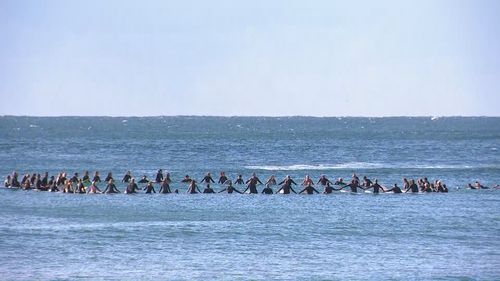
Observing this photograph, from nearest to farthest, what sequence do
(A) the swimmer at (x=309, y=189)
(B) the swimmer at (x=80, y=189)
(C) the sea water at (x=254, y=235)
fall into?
1. (C) the sea water at (x=254, y=235)
2. (B) the swimmer at (x=80, y=189)
3. (A) the swimmer at (x=309, y=189)

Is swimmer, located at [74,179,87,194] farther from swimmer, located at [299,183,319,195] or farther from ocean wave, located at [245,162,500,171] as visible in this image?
ocean wave, located at [245,162,500,171]

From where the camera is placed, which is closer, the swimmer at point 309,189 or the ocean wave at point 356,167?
the swimmer at point 309,189

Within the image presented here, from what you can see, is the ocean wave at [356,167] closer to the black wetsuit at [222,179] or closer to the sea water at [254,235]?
the sea water at [254,235]

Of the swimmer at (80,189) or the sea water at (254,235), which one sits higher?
the swimmer at (80,189)

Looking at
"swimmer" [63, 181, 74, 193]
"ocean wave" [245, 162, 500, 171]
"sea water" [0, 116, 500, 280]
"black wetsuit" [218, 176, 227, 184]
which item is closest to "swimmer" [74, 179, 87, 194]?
"swimmer" [63, 181, 74, 193]

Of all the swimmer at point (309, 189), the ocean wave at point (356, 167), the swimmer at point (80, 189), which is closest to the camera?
the swimmer at point (80, 189)

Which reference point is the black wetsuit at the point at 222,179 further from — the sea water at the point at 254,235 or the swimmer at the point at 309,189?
the swimmer at the point at 309,189

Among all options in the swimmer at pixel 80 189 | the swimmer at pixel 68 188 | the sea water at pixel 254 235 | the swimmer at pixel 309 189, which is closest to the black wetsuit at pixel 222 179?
the sea water at pixel 254 235

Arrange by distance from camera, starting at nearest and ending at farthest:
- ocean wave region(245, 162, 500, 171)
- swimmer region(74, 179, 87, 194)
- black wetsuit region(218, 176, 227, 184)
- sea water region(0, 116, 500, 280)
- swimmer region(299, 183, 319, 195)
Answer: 1. sea water region(0, 116, 500, 280)
2. swimmer region(74, 179, 87, 194)
3. swimmer region(299, 183, 319, 195)
4. black wetsuit region(218, 176, 227, 184)
5. ocean wave region(245, 162, 500, 171)

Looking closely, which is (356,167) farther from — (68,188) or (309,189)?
(68,188)

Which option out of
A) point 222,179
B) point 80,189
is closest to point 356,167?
point 222,179

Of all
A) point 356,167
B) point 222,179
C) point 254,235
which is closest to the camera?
point 254,235

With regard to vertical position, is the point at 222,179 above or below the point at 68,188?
above

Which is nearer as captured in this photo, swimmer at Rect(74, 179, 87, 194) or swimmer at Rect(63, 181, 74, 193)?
swimmer at Rect(74, 179, 87, 194)
